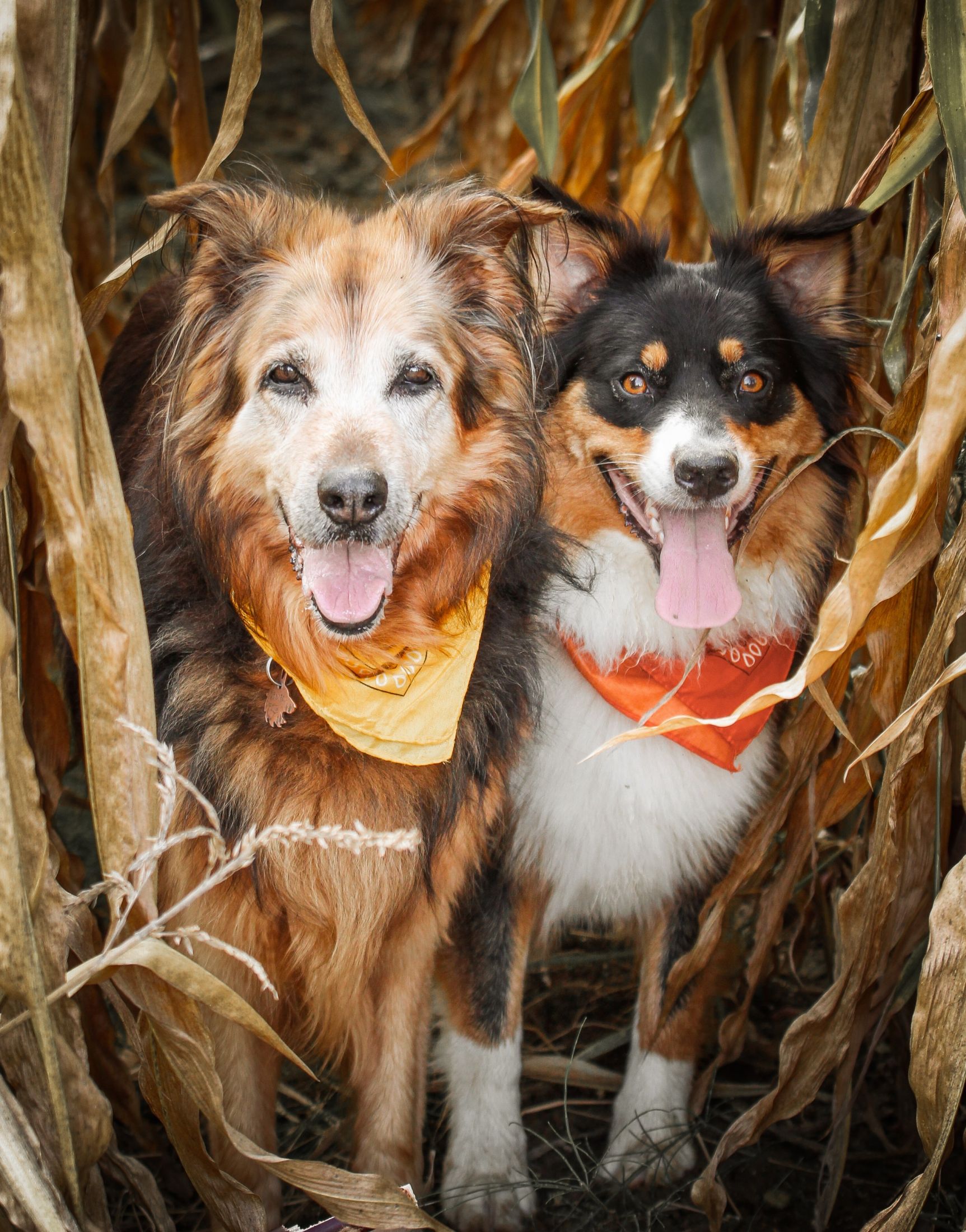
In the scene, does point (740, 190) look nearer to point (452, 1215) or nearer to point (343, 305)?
point (343, 305)

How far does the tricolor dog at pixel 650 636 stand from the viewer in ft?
7.88

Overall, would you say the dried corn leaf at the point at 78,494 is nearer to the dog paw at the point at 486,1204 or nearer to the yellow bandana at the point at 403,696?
the yellow bandana at the point at 403,696

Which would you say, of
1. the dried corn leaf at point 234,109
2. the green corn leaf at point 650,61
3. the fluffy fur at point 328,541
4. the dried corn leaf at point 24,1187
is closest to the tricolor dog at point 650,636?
the fluffy fur at point 328,541

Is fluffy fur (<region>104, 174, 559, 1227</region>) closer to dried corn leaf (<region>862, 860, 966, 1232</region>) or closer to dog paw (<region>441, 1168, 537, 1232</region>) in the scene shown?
dog paw (<region>441, 1168, 537, 1232</region>)

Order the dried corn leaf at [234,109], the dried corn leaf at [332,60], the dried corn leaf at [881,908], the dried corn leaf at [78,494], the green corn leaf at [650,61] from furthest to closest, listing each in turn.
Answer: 1. the green corn leaf at [650,61]
2. the dried corn leaf at [332,60]
3. the dried corn leaf at [234,109]
4. the dried corn leaf at [881,908]
5. the dried corn leaf at [78,494]

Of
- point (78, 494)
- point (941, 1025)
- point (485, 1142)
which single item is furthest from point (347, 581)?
point (485, 1142)

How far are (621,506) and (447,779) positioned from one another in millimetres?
748

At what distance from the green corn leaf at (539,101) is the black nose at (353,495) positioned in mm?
1026

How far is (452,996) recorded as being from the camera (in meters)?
2.47

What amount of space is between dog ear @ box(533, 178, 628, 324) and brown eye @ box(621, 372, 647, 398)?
246 millimetres

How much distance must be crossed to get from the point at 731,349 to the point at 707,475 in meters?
0.37

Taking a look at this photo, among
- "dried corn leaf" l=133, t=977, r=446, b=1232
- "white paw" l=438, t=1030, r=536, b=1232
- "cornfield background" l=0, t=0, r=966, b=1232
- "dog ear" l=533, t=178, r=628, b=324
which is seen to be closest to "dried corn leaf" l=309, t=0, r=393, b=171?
"cornfield background" l=0, t=0, r=966, b=1232

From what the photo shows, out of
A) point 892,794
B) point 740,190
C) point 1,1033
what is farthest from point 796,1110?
point 740,190

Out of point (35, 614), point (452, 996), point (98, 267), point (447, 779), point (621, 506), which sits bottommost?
point (452, 996)
